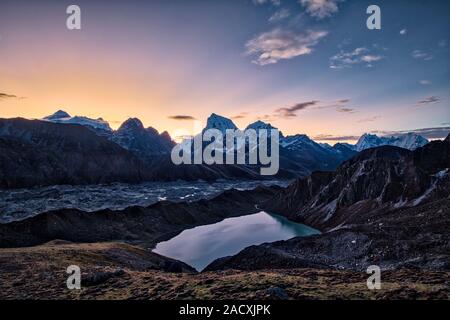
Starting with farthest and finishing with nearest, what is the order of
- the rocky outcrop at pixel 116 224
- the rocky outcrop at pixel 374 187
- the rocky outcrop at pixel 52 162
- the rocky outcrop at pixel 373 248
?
the rocky outcrop at pixel 52 162 → the rocky outcrop at pixel 374 187 → the rocky outcrop at pixel 116 224 → the rocky outcrop at pixel 373 248

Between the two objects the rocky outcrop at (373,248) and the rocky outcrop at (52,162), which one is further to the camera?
the rocky outcrop at (52,162)

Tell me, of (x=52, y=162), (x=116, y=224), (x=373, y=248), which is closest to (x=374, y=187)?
(x=373, y=248)

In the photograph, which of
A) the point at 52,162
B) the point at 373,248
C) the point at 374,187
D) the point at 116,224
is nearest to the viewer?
the point at 373,248

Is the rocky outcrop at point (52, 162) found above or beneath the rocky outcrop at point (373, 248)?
above

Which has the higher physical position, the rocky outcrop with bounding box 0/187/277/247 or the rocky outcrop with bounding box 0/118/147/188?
the rocky outcrop with bounding box 0/118/147/188

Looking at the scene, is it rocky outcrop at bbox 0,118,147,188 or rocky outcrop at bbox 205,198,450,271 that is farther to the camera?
rocky outcrop at bbox 0,118,147,188

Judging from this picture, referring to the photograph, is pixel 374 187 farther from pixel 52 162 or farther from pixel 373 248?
pixel 52 162

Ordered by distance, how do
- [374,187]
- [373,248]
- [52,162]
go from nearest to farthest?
[373,248]
[374,187]
[52,162]

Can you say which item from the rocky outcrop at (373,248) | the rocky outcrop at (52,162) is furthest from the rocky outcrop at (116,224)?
the rocky outcrop at (52,162)

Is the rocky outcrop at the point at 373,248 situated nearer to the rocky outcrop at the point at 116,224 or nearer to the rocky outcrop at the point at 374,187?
the rocky outcrop at the point at 374,187

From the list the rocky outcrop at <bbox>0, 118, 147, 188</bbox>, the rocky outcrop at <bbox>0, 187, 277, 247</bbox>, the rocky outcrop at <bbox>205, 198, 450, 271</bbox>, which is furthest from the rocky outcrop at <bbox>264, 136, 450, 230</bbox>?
the rocky outcrop at <bbox>0, 118, 147, 188</bbox>

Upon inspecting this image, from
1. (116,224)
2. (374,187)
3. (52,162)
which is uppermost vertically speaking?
(52,162)

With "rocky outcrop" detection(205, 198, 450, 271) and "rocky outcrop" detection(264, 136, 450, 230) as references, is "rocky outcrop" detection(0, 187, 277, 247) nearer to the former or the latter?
"rocky outcrop" detection(264, 136, 450, 230)

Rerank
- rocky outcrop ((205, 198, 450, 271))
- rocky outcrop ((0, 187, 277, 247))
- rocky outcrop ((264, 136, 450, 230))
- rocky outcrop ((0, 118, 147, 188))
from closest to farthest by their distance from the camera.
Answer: rocky outcrop ((205, 198, 450, 271)), rocky outcrop ((0, 187, 277, 247)), rocky outcrop ((264, 136, 450, 230)), rocky outcrop ((0, 118, 147, 188))
